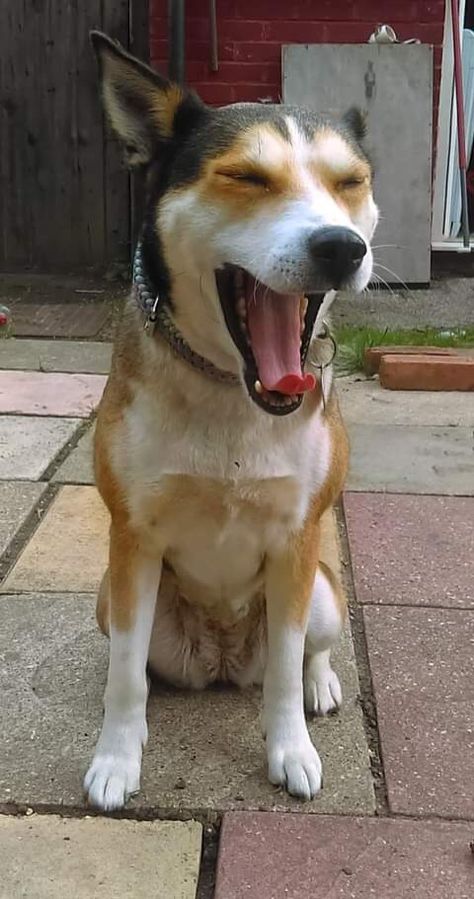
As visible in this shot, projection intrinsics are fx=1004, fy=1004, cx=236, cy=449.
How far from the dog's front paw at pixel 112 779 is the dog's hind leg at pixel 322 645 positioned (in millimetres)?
518

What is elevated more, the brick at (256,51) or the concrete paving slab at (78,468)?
the brick at (256,51)

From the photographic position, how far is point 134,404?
2.27 m

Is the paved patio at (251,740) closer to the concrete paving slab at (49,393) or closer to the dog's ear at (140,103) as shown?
the concrete paving slab at (49,393)

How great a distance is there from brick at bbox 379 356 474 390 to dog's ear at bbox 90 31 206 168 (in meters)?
3.44

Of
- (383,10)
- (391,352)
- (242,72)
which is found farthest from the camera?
(242,72)

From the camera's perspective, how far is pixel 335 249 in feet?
6.10

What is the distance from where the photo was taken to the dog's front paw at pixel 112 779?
2.22 metres

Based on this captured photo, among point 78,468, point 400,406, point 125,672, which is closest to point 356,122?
point 125,672

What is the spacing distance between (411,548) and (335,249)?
1.94m

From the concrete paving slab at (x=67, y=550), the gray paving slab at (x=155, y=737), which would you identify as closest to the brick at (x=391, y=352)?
the concrete paving slab at (x=67, y=550)

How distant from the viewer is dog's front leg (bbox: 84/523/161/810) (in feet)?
7.43

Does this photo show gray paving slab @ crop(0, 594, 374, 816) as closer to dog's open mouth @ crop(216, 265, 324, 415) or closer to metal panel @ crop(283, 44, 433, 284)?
dog's open mouth @ crop(216, 265, 324, 415)

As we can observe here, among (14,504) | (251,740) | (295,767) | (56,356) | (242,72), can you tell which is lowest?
(56,356)

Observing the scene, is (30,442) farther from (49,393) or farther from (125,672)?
(125,672)
